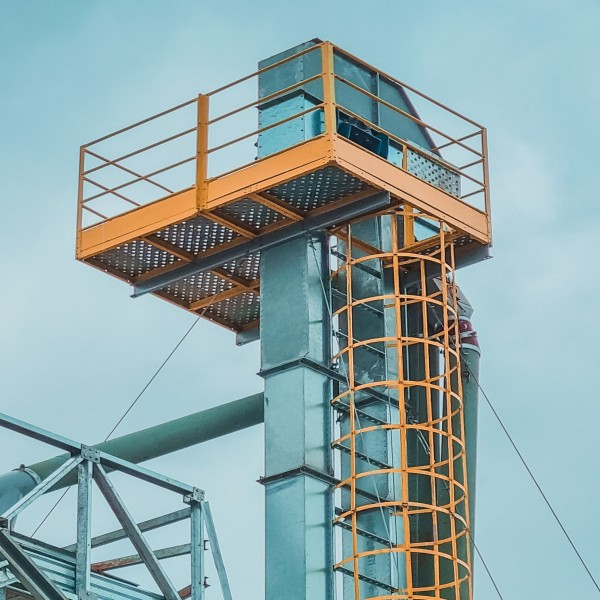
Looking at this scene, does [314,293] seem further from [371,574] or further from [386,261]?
[371,574]

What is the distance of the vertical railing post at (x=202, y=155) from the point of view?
26828mm

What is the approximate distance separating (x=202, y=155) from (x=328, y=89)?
2.18 meters

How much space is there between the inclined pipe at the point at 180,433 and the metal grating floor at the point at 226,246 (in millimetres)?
1706

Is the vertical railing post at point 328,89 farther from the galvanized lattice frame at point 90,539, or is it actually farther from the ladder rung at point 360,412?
the galvanized lattice frame at point 90,539

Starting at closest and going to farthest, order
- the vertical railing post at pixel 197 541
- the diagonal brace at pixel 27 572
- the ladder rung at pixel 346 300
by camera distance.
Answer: the diagonal brace at pixel 27 572, the vertical railing post at pixel 197 541, the ladder rung at pixel 346 300

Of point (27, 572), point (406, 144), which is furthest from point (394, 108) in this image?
point (27, 572)

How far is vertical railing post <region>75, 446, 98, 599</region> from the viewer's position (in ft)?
70.3

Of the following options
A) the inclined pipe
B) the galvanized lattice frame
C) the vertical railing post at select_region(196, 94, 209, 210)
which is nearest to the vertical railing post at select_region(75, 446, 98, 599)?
the galvanized lattice frame

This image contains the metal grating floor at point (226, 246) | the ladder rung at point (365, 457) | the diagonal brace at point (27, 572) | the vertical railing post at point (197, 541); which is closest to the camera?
the diagonal brace at point (27, 572)

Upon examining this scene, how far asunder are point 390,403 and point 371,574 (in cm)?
252

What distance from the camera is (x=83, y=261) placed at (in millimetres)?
28453

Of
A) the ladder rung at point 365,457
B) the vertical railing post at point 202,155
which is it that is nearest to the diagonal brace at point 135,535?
the ladder rung at point 365,457

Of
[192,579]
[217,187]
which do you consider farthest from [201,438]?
[192,579]

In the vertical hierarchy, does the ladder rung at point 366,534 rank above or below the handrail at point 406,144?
below
